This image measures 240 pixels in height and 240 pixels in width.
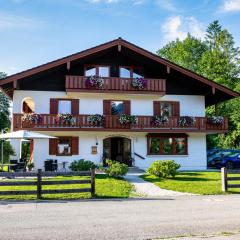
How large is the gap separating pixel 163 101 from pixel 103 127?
210 inches

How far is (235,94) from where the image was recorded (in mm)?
27359

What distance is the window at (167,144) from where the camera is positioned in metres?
26.9

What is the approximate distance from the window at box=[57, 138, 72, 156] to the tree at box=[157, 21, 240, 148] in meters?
21.4

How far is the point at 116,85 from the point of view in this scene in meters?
25.6

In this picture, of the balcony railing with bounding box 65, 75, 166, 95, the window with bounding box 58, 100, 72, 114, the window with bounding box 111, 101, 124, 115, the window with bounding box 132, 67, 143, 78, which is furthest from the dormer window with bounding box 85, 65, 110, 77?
the window with bounding box 58, 100, 72, 114

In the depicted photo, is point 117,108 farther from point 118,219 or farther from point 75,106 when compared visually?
point 118,219

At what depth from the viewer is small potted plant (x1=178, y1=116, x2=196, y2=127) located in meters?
26.3

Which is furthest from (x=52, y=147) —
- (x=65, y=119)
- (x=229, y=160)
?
(x=229, y=160)

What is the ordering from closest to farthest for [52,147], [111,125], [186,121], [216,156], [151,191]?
1. [151,191]
2. [111,125]
3. [52,147]
4. [186,121]
5. [216,156]

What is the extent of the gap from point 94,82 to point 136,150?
18.3 feet

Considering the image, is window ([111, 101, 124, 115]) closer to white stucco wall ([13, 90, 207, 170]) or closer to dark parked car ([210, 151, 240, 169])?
white stucco wall ([13, 90, 207, 170])

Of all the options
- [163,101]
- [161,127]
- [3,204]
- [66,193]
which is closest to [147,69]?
[163,101]

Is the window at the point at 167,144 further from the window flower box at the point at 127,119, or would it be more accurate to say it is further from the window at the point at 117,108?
the window at the point at 117,108

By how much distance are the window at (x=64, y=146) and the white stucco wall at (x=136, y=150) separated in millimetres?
337
